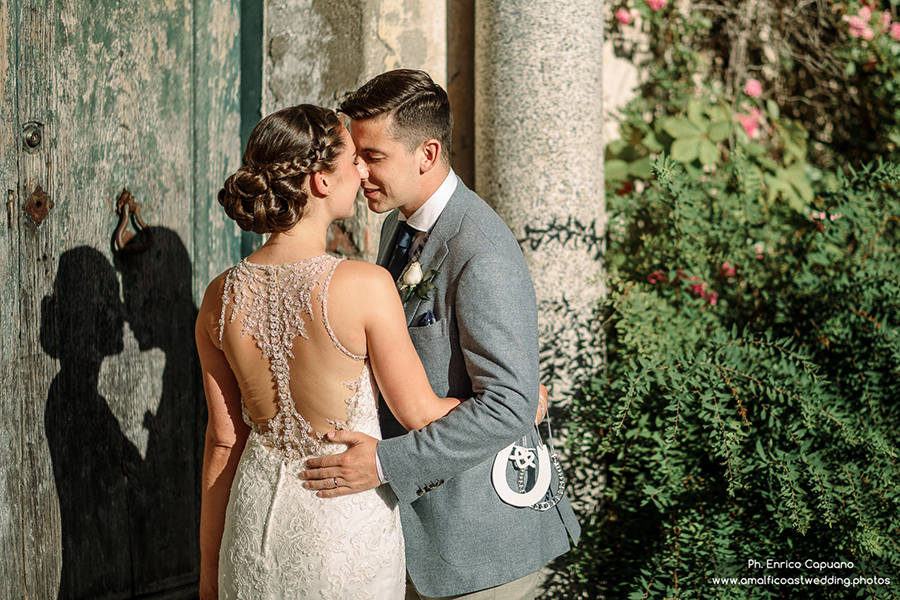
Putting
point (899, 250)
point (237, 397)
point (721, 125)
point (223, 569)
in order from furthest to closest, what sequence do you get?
1. point (721, 125)
2. point (899, 250)
3. point (237, 397)
4. point (223, 569)

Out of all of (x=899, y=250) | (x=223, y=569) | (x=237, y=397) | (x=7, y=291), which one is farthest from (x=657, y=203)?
(x=7, y=291)

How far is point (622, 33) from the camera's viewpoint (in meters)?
3.83

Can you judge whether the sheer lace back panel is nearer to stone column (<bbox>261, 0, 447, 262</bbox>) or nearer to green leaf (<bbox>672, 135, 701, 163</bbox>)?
stone column (<bbox>261, 0, 447, 262</bbox>)

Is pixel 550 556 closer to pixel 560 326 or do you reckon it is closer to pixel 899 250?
pixel 560 326

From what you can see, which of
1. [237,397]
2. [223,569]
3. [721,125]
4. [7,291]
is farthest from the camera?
[721,125]

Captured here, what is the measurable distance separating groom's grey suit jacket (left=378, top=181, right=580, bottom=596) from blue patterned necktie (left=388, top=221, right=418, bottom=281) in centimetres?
15

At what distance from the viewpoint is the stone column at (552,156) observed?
8.35ft

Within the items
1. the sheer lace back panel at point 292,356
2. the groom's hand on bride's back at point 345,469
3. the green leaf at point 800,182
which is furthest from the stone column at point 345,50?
the green leaf at point 800,182

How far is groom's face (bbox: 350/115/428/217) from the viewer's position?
65.7 inches

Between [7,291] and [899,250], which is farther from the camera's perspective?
[899,250]

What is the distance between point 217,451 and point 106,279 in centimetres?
90

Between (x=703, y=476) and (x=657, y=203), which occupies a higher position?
(x=657, y=203)

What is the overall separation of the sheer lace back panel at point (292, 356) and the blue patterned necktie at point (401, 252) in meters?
0.33

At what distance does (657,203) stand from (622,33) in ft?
4.79
